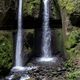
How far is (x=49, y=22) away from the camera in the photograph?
660 inches

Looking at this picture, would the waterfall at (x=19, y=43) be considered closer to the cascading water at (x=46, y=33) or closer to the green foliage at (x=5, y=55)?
the cascading water at (x=46, y=33)

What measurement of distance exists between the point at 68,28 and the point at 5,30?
11.2 ft

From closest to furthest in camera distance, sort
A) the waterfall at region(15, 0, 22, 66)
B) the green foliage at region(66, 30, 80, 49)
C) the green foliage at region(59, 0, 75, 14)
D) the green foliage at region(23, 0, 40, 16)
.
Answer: the green foliage at region(66, 30, 80, 49), the green foliage at region(59, 0, 75, 14), the waterfall at region(15, 0, 22, 66), the green foliage at region(23, 0, 40, 16)

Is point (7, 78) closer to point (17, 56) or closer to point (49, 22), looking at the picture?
point (17, 56)

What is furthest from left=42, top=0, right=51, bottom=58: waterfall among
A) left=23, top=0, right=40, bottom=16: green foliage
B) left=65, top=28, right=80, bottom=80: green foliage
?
left=65, top=28, right=80, bottom=80: green foliage

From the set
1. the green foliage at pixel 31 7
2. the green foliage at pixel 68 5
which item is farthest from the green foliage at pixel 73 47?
the green foliage at pixel 31 7

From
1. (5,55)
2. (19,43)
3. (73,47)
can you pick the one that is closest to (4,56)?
(5,55)

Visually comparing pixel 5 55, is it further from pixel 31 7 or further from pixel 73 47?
pixel 31 7

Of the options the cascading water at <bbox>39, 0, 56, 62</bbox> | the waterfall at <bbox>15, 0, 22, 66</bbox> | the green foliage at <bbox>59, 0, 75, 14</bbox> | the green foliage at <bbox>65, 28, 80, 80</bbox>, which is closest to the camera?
the green foliage at <bbox>65, 28, 80, 80</bbox>

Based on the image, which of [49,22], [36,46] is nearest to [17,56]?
[36,46]

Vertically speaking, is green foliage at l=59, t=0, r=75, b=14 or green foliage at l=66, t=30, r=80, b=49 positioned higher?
green foliage at l=59, t=0, r=75, b=14

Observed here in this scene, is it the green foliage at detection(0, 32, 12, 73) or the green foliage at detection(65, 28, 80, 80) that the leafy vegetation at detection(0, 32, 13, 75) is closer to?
the green foliage at detection(0, 32, 12, 73)

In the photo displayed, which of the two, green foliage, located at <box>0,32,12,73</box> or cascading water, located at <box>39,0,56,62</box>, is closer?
green foliage, located at <box>0,32,12,73</box>

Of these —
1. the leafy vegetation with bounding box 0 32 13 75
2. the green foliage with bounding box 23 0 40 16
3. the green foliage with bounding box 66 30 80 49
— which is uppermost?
the green foliage with bounding box 23 0 40 16
